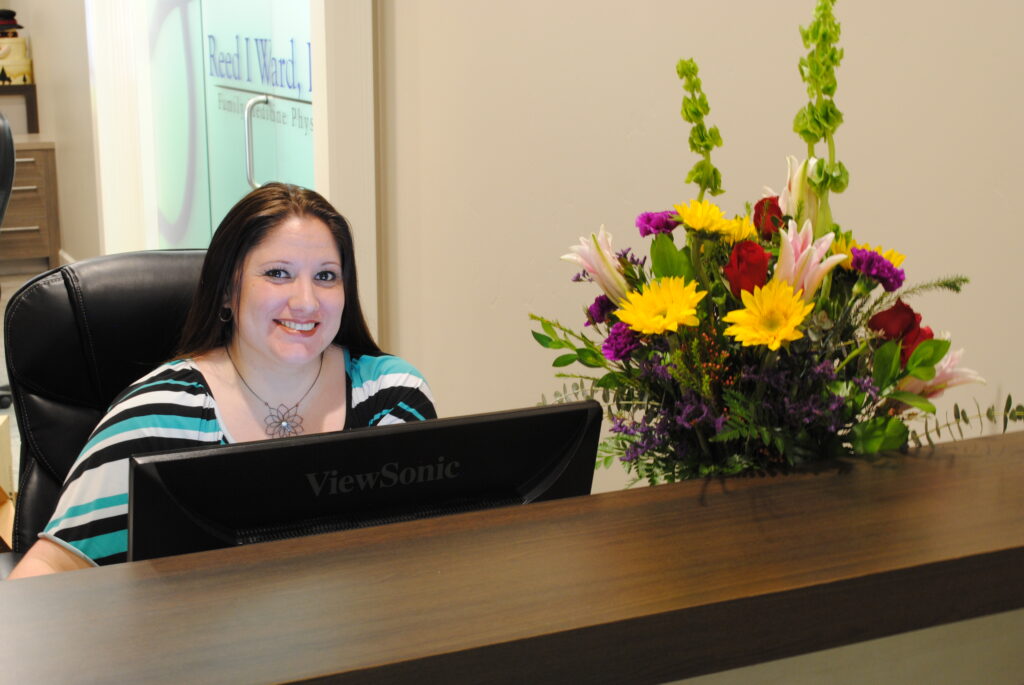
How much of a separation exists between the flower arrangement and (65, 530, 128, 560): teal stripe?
0.73m

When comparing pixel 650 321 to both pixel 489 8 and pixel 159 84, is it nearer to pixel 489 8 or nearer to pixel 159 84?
pixel 489 8

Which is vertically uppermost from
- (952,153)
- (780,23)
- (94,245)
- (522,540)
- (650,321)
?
(780,23)

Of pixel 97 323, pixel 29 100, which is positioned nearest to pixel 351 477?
pixel 97 323

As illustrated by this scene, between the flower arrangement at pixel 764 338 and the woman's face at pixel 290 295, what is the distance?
650mm

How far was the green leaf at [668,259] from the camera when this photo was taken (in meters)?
1.06

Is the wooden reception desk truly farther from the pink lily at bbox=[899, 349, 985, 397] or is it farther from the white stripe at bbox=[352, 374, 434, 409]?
the white stripe at bbox=[352, 374, 434, 409]

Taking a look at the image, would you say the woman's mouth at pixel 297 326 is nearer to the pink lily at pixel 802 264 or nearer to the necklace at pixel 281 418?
the necklace at pixel 281 418

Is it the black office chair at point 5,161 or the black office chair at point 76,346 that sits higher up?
the black office chair at point 5,161

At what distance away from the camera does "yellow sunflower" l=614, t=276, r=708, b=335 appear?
99 cm

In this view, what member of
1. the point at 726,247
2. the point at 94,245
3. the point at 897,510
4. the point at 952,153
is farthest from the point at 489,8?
the point at 94,245

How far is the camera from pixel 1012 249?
1493 millimetres

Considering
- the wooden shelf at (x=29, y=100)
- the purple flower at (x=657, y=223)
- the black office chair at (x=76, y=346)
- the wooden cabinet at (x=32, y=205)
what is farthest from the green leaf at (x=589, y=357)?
the wooden shelf at (x=29, y=100)

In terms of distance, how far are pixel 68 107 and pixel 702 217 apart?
5.63 m

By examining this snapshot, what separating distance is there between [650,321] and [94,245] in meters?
5.23
